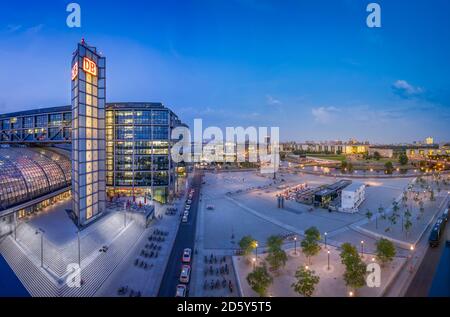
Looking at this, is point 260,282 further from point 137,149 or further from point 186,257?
point 137,149

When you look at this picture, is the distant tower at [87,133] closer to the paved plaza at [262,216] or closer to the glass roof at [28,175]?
the glass roof at [28,175]

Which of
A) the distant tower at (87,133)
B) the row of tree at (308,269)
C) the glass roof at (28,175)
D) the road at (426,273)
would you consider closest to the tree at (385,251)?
the row of tree at (308,269)

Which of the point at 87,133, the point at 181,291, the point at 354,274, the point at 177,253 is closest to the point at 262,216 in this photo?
the point at 177,253

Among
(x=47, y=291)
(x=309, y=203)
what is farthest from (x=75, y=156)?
(x=309, y=203)

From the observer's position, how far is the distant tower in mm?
31609

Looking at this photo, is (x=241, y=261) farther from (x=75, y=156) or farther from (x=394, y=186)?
(x=394, y=186)

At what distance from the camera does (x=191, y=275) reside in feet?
76.7

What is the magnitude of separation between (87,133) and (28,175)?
1090 centimetres

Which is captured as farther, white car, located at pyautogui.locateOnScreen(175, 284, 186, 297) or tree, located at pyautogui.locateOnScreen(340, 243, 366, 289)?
white car, located at pyautogui.locateOnScreen(175, 284, 186, 297)

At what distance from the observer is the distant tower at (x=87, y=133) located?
104 feet

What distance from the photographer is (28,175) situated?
114 ft

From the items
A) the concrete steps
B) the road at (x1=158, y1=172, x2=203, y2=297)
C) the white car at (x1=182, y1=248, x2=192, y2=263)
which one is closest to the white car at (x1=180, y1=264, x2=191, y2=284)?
the road at (x1=158, y1=172, x2=203, y2=297)

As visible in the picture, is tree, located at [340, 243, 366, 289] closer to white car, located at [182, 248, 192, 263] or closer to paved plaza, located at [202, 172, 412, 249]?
paved plaza, located at [202, 172, 412, 249]
